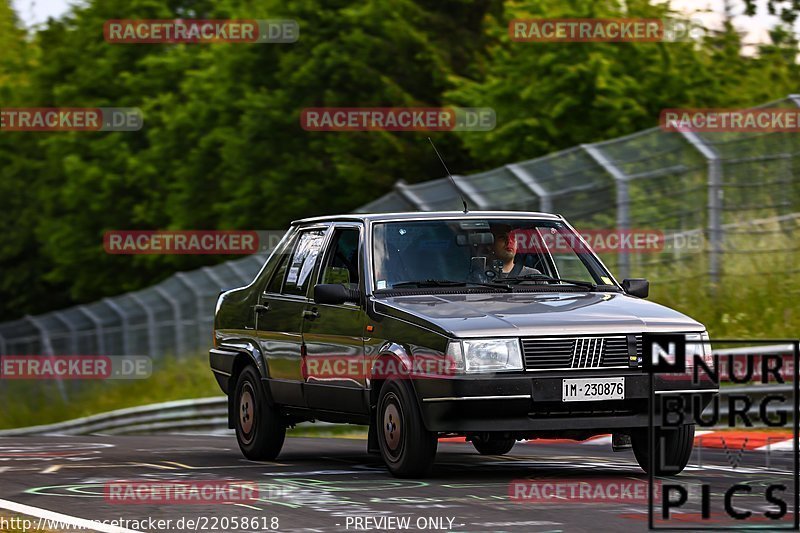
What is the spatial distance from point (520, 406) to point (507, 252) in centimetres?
184

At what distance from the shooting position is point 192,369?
3148cm

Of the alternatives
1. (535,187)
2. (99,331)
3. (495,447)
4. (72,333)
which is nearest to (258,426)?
(495,447)

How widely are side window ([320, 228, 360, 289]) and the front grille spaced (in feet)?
6.41

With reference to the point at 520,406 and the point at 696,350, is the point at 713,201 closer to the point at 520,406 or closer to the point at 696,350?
the point at 696,350

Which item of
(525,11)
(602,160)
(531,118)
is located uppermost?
(525,11)

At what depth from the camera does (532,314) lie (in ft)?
34.0

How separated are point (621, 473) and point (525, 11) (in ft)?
106

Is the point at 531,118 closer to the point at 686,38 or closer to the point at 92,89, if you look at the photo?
the point at 686,38

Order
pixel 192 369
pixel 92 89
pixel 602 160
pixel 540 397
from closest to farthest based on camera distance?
pixel 540 397 < pixel 602 160 < pixel 192 369 < pixel 92 89

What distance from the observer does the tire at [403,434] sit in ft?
33.9

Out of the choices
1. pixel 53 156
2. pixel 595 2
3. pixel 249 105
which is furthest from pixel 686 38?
pixel 53 156

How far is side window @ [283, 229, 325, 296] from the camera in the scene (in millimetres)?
12609

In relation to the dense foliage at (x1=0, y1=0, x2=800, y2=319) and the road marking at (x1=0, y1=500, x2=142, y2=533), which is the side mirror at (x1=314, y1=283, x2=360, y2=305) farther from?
the dense foliage at (x1=0, y1=0, x2=800, y2=319)

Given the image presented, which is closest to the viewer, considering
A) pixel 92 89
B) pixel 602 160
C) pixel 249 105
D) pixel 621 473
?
pixel 621 473
